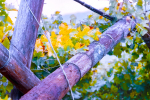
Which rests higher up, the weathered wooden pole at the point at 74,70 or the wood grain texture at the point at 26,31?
the wood grain texture at the point at 26,31

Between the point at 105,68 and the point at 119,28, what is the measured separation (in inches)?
51.0

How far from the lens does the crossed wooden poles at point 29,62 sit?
2.23 ft

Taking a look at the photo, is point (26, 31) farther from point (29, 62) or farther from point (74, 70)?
point (74, 70)

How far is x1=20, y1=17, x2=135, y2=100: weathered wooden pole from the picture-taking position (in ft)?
2.21

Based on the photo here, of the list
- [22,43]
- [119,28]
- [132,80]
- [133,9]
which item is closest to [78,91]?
[132,80]

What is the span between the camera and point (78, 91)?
1.97 metres

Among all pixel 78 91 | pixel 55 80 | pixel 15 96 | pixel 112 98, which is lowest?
pixel 112 98

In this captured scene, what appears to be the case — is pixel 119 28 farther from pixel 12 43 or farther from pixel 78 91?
pixel 78 91

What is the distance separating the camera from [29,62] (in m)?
0.92

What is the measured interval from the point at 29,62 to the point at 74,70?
248 mm

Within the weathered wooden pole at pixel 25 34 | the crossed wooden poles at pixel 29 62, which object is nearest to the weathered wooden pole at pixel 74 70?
the crossed wooden poles at pixel 29 62

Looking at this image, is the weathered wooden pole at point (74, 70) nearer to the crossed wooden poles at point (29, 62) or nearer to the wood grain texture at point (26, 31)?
the crossed wooden poles at point (29, 62)

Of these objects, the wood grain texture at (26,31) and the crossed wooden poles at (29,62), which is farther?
the wood grain texture at (26,31)

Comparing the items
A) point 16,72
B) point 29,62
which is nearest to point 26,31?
point 29,62
